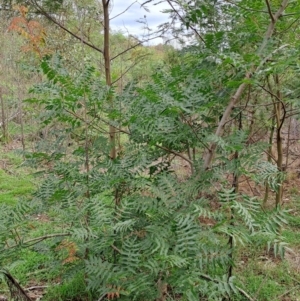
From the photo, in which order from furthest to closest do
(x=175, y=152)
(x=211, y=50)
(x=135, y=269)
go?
(x=175, y=152)
(x=211, y=50)
(x=135, y=269)

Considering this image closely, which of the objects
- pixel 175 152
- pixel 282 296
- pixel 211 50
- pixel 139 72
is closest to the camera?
pixel 211 50

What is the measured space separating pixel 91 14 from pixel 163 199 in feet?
5.70

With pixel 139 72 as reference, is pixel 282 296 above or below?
below

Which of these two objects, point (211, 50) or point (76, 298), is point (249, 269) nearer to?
point (76, 298)

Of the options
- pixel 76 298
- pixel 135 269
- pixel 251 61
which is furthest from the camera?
pixel 76 298

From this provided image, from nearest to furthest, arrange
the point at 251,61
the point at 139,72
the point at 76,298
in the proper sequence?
the point at 251,61
the point at 76,298
the point at 139,72

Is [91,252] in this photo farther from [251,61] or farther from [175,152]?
[251,61]

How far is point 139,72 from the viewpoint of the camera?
14.4ft

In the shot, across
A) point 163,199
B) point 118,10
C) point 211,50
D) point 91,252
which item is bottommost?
point 91,252

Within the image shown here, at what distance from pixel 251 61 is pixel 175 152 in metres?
0.54

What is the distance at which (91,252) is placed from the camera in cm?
159

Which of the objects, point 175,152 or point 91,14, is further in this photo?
point 91,14

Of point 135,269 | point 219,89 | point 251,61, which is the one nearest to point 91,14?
point 219,89

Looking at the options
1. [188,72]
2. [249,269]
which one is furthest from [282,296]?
[188,72]
